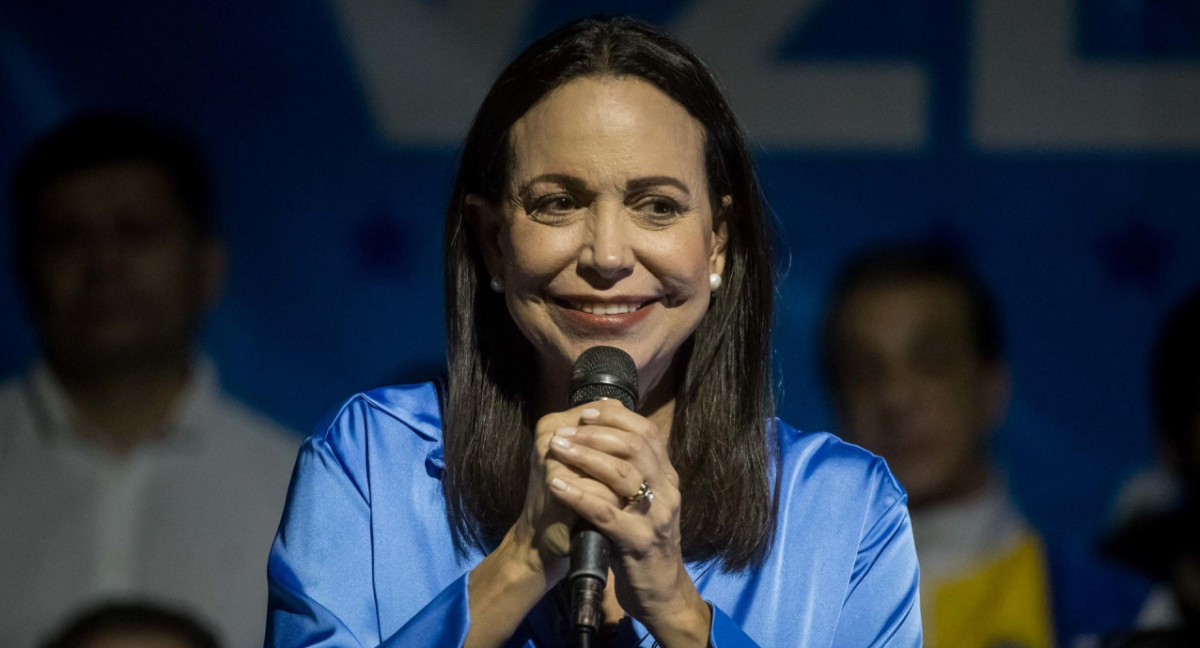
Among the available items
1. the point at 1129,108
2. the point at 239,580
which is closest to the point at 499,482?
the point at 239,580

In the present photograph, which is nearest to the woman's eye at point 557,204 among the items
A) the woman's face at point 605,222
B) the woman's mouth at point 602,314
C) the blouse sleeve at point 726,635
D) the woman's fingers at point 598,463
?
the woman's face at point 605,222

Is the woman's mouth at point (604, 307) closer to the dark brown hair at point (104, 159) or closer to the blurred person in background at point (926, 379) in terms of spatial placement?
the blurred person in background at point (926, 379)

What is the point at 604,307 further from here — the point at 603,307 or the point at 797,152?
the point at 797,152

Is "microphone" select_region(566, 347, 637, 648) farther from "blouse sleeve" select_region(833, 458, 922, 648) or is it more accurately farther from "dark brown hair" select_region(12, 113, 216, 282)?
"dark brown hair" select_region(12, 113, 216, 282)

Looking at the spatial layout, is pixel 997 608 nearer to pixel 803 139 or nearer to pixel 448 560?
pixel 803 139

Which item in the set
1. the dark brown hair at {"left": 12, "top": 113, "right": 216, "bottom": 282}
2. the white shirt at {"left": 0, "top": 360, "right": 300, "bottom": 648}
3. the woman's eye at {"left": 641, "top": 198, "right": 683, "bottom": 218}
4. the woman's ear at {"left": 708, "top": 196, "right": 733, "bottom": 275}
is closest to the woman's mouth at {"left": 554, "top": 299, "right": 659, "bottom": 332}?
the woman's eye at {"left": 641, "top": 198, "right": 683, "bottom": 218}

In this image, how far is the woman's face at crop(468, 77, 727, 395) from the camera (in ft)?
6.25

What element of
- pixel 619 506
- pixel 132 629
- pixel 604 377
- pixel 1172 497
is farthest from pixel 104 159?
pixel 1172 497

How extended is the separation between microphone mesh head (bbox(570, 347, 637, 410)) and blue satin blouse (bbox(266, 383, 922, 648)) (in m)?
0.31

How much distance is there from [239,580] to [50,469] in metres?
0.65

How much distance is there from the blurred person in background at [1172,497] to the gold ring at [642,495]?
2855mm

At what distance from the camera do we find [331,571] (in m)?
1.92

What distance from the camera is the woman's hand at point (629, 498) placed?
64.2 inches

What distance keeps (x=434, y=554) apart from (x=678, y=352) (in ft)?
1.57
